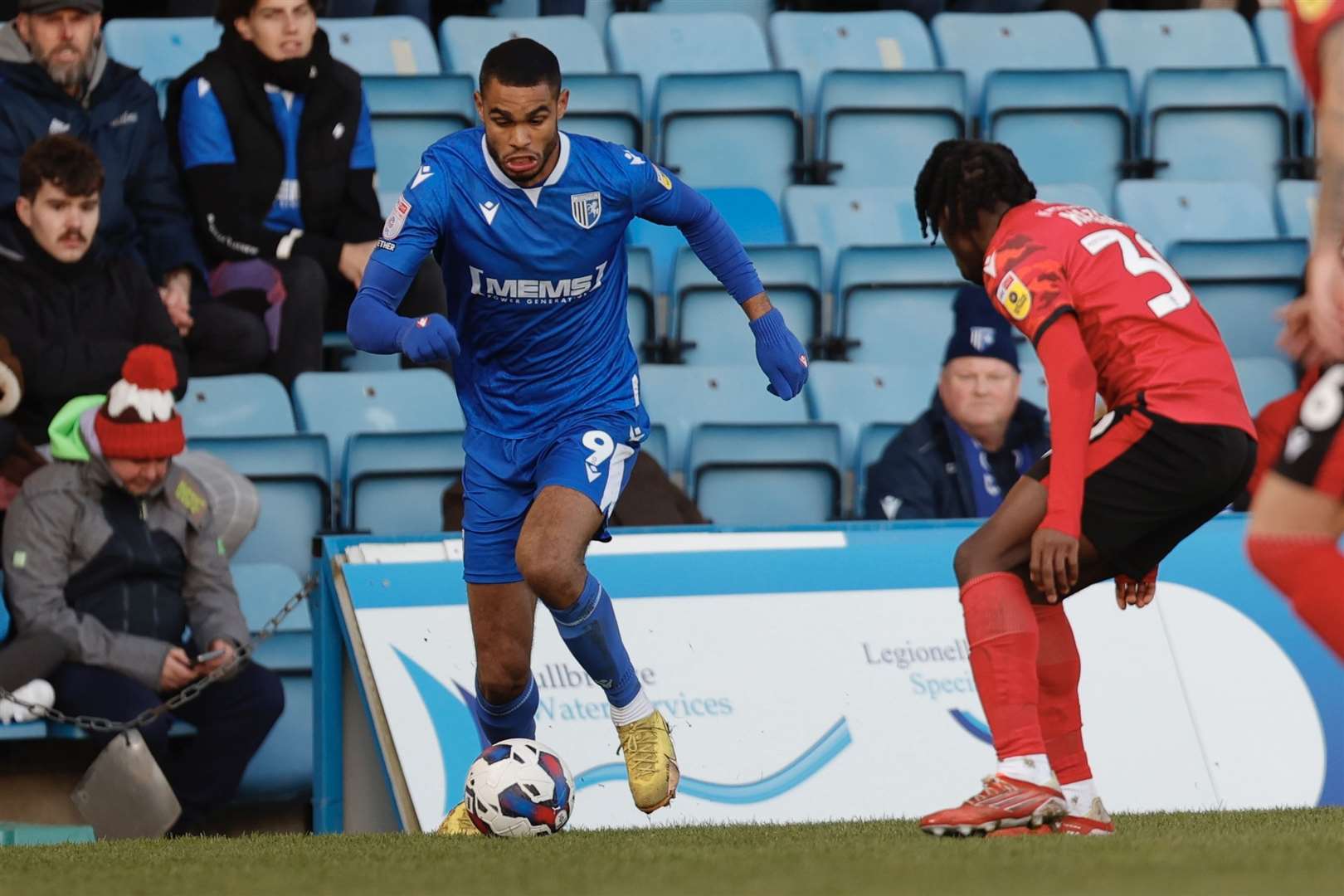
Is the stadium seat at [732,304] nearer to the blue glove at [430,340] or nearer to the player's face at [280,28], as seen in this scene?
the player's face at [280,28]

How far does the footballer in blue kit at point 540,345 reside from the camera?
6.04m

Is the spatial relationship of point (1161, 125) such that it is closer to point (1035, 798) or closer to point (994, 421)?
point (994, 421)

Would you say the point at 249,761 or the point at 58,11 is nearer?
the point at 249,761

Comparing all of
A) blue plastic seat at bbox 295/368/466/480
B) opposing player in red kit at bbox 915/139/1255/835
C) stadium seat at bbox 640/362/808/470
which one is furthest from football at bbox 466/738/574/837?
stadium seat at bbox 640/362/808/470

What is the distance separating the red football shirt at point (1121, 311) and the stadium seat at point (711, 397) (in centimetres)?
375

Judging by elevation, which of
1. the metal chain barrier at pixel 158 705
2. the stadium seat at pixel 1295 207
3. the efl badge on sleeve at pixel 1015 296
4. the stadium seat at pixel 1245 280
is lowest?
the metal chain barrier at pixel 158 705

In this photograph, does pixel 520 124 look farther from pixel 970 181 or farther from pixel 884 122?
pixel 884 122

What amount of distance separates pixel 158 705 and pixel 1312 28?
4843mm

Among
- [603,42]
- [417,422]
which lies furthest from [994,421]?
[603,42]


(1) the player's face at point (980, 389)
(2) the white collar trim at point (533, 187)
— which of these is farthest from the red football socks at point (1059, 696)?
(1) the player's face at point (980, 389)

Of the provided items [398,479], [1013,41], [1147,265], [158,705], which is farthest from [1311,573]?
[1013,41]

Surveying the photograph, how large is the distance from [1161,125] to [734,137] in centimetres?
246

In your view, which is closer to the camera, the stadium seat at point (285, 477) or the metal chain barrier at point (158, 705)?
the metal chain barrier at point (158, 705)

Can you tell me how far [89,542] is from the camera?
302 inches
